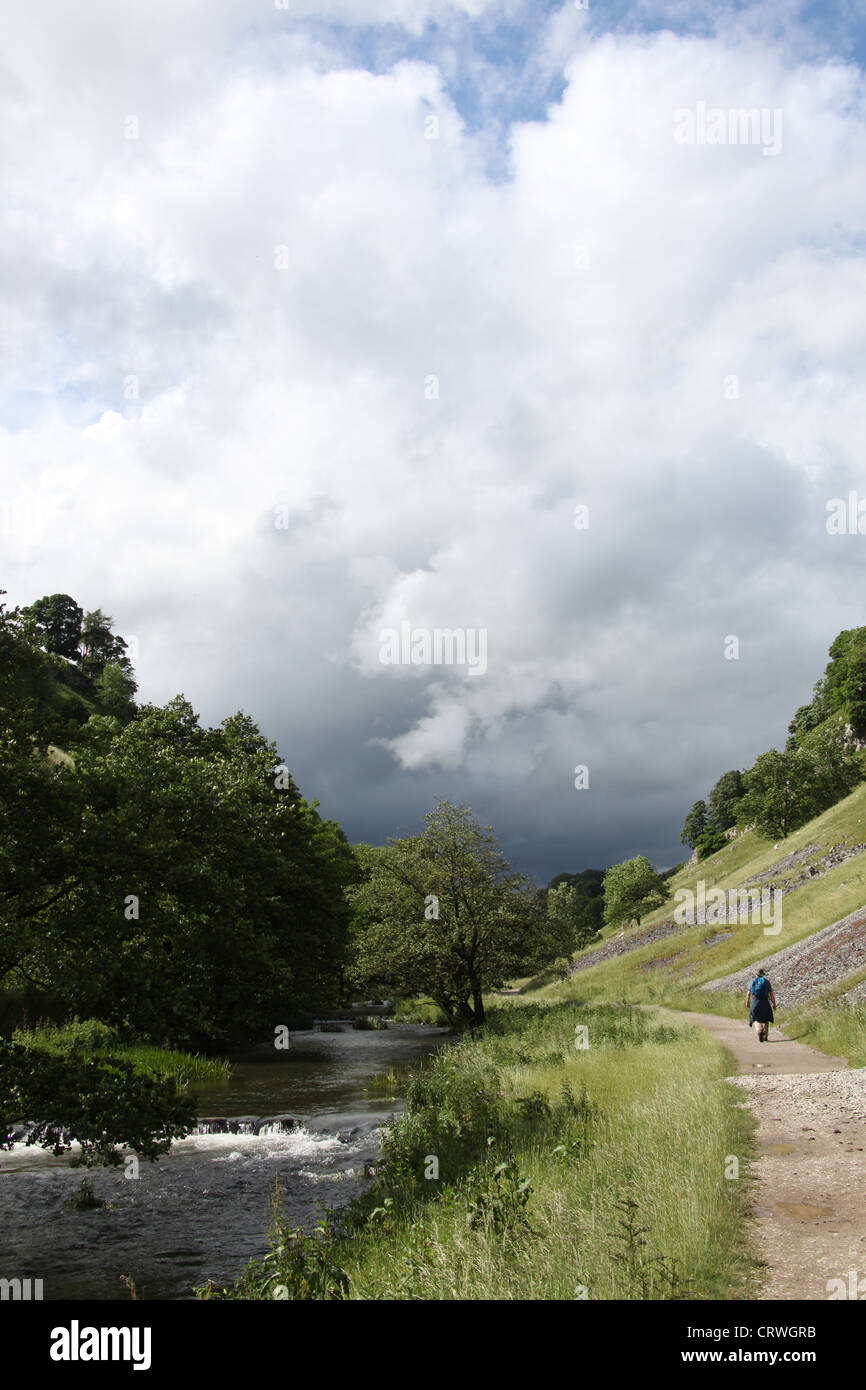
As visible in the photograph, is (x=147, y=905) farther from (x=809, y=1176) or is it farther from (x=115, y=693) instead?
(x=115, y=693)

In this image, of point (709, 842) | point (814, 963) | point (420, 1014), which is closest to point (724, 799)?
point (709, 842)

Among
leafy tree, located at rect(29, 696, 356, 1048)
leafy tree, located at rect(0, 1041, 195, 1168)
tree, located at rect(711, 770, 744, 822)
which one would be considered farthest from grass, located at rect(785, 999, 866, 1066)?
tree, located at rect(711, 770, 744, 822)

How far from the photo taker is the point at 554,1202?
855 cm

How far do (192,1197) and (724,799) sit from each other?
18048 cm

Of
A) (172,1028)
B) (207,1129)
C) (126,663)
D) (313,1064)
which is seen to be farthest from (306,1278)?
(126,663)

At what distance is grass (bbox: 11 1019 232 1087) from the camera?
2634 cm

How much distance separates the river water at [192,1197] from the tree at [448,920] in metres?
11.5

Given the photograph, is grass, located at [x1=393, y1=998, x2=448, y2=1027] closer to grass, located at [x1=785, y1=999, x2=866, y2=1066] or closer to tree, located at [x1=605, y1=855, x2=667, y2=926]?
grass, located at [x1=785, y1=999, x2=866, y2=1066]

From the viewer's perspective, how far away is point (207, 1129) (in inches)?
795

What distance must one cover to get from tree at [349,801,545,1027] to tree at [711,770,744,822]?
150928 millimetres

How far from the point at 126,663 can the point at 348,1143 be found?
157 m
